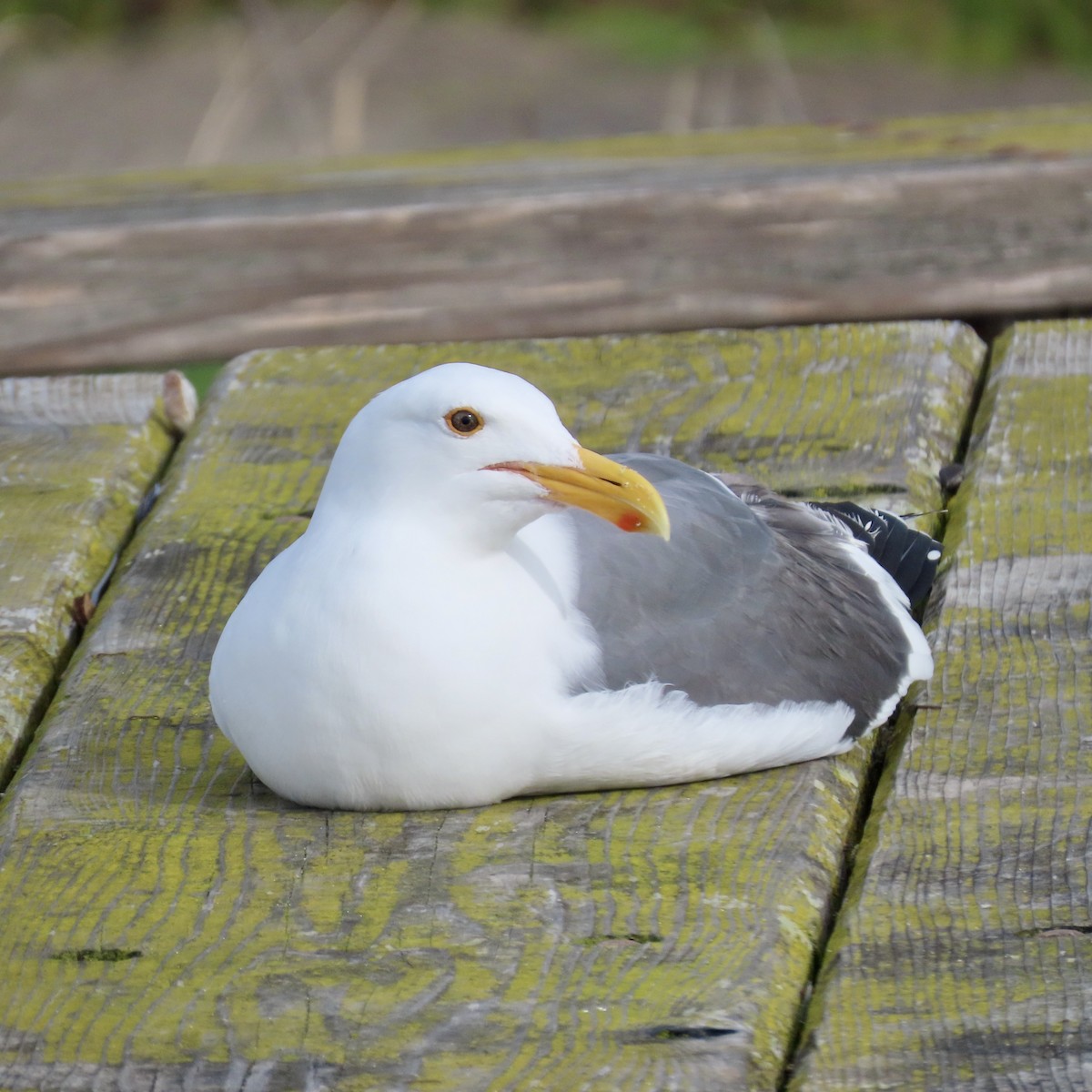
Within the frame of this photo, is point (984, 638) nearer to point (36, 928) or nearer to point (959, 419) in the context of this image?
point (959, 419)

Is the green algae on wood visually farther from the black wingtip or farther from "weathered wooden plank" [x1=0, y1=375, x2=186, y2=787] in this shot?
the black wingtip

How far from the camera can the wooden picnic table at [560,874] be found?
6.35ft

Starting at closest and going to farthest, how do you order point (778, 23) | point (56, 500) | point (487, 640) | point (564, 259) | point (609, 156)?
point (487, 640) < point (56, 500) < point (564, 259) < point (609, 156) < point (778, 23)

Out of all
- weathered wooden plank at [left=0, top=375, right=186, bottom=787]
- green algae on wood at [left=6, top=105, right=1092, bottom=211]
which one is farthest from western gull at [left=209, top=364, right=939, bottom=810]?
green algae on wood at [left=6, top=105, right=1092, bottom=211]

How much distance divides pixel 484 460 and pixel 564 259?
1995 millimetres

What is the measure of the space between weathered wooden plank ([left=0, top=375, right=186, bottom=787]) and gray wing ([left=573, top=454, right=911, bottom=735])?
0.94 m

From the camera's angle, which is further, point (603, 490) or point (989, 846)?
point (603, 490)

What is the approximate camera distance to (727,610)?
2.67 metres

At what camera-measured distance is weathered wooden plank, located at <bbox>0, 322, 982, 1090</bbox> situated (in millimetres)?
1941

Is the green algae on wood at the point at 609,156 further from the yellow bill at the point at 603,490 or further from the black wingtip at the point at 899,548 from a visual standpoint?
the yellow bill at the point at 603,490

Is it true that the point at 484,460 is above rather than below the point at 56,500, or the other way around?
above

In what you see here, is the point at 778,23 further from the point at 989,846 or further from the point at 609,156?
the point at 989,846

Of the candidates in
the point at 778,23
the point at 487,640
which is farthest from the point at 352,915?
the point at 778,23

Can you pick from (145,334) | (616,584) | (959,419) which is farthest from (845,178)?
(616,584)
